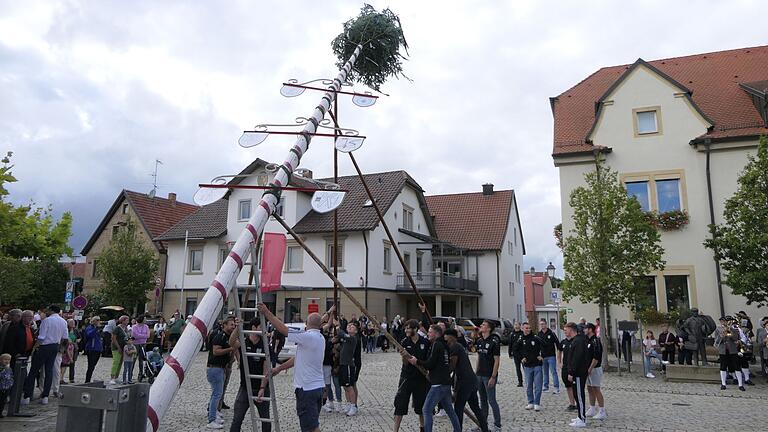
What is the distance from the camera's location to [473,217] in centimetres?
4097

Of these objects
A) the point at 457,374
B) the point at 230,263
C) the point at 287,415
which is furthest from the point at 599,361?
the point at 230,263

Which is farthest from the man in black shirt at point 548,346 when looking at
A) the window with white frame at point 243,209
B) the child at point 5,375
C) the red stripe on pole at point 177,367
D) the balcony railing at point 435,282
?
the window with white frame at point 243,209

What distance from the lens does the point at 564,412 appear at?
1084cm

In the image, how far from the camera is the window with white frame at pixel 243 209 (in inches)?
1321

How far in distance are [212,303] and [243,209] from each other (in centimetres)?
3029

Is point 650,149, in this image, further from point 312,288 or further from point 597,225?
point 312,288

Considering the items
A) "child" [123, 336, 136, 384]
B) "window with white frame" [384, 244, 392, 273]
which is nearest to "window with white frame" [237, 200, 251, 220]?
"window with white frame" [384, 244, 392, 273]

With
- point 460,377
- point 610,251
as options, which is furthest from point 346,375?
point 610,251

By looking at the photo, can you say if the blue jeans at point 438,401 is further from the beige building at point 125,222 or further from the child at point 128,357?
the beige building at point 125,222

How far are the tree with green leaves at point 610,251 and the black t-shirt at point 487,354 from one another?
840cm

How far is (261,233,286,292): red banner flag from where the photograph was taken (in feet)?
19.7

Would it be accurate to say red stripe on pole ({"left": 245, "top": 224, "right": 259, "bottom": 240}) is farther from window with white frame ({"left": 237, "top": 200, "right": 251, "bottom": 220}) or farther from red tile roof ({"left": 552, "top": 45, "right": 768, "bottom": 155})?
window with white frame ({"left": 237, "top": 200, "right": 251, "bottom": 220})

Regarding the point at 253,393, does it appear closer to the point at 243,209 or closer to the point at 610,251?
the point at 610,251

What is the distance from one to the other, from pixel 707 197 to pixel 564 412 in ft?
50.8
